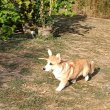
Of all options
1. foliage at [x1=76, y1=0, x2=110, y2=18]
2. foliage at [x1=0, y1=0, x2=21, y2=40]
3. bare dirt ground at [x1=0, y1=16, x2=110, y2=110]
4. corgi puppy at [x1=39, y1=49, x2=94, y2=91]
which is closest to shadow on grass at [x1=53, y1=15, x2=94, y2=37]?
bare dirt ground at [x1=0, y1=16, x2=110, y2=110]

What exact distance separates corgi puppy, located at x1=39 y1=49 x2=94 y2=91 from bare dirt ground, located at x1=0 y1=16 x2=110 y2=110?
274mm

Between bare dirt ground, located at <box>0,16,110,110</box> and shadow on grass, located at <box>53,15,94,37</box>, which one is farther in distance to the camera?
shadow on grass, located at <box>53,15,94,37</box>

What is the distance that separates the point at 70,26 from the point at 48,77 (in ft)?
22.2

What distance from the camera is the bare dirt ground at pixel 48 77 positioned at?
25.0 feet

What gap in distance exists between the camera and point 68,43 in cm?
1264

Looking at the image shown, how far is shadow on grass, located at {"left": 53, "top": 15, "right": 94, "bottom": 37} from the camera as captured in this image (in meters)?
14.4

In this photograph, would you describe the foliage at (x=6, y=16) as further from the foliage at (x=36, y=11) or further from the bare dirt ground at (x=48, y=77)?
the foliage at (x=36, y=11)

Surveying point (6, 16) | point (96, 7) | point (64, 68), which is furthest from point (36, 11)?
point (96, 7)

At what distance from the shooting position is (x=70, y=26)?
1549 cm

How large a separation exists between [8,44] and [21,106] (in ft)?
15.1

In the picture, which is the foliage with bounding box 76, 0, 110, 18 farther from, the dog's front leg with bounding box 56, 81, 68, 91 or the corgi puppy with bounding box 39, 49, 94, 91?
the dog's front leg with bounding box 56, 81, 68, 91

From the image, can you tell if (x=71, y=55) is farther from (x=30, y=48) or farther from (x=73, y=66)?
(x=73, y=66)

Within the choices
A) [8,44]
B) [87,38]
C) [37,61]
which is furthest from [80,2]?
[37,61]

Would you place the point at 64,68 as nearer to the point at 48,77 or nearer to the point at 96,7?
the point at 48,77
